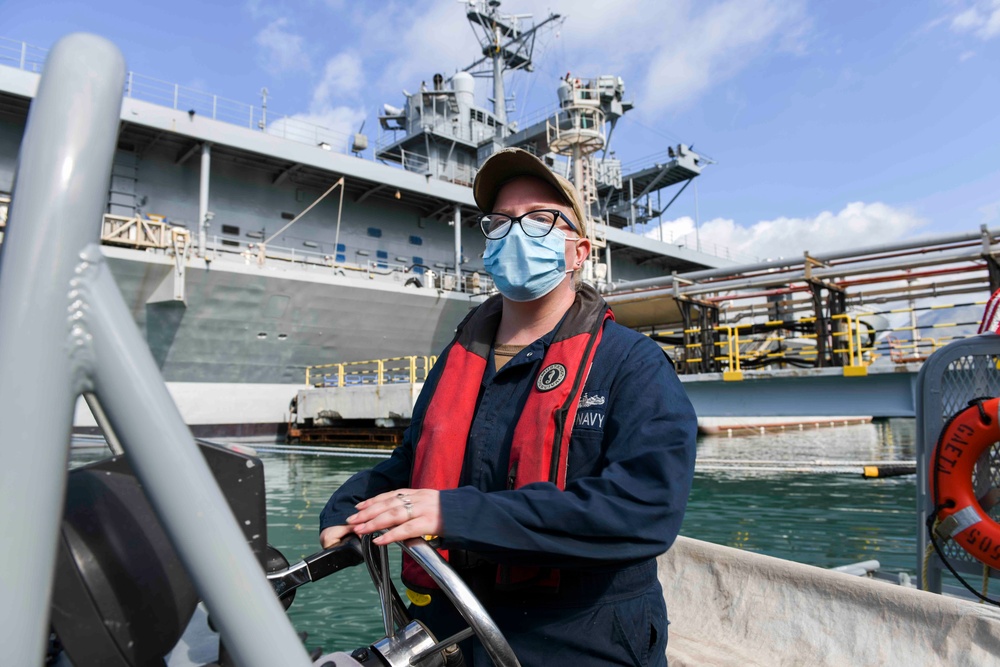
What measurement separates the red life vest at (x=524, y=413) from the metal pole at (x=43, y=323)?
0.98 m

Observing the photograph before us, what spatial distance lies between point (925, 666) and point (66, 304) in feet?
9.21

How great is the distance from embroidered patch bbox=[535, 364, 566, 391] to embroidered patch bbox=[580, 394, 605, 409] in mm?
68

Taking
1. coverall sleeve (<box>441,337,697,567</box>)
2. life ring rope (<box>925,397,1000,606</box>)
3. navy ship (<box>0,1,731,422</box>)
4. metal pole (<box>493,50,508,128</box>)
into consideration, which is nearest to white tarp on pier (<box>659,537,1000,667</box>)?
life ring rope (<box>925,397,1000,606</box>)

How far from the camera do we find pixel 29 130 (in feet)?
2.07

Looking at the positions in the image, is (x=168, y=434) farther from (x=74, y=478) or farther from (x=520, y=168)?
(x=520, y=168)

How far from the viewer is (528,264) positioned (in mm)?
1767

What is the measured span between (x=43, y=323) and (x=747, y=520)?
8163 mm

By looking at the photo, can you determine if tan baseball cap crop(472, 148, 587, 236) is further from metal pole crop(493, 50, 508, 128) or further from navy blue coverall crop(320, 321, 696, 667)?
metal pole crop(493, 50, 508, 128)

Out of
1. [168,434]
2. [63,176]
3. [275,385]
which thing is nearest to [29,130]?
[63,176]

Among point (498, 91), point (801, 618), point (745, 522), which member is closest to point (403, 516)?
point (801, 618)

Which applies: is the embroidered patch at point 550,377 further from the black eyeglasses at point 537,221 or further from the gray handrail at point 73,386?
the gray handrail at point 73,386

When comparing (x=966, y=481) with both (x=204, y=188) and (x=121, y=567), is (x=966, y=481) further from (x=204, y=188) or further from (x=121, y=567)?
(x=204, y=188)

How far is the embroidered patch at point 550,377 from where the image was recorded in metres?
1.52

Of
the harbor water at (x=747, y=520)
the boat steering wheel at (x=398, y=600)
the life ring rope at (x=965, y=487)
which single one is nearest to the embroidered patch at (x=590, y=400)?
the boat steering wheel at (x=398, y=600)
